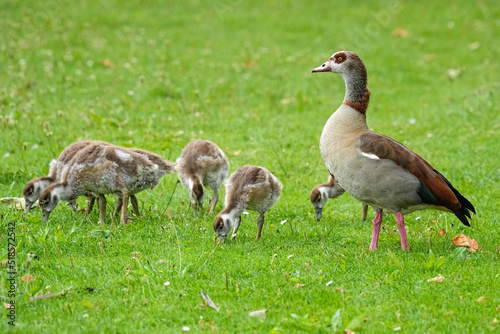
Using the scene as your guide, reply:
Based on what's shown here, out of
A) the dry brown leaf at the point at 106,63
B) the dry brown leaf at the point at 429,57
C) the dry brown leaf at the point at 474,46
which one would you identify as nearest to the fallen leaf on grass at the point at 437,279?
the dry brown leaf at the point at 106,63

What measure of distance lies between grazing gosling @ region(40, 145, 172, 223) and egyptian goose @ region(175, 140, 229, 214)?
77cm

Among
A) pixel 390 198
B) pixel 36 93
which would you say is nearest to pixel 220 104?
pixel 36 93

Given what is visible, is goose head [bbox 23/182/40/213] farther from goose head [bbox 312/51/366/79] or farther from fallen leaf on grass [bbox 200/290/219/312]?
goose head [bbox 312/51/366/79]

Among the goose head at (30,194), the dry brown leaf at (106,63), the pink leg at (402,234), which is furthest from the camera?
the dry brown leaf at (106,63)

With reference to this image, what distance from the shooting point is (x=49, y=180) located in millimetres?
8320

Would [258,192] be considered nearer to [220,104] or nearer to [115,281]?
[115,281]

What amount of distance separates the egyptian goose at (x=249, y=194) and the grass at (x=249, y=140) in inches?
11.6

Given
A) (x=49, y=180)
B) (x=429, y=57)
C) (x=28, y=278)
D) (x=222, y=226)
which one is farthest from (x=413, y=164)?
(x=429, y=57)

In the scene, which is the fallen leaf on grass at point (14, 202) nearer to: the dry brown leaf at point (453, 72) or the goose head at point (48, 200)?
the goose head at point (48, 200)

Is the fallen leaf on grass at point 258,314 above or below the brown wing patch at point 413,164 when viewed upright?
below

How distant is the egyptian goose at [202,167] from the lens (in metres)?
8.66

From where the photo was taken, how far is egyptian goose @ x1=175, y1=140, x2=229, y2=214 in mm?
8656

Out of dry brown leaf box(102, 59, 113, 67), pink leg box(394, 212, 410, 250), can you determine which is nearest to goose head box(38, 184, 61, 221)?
pink leg box(394, 212, 410, 250)

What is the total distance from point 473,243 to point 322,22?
13.5 m
